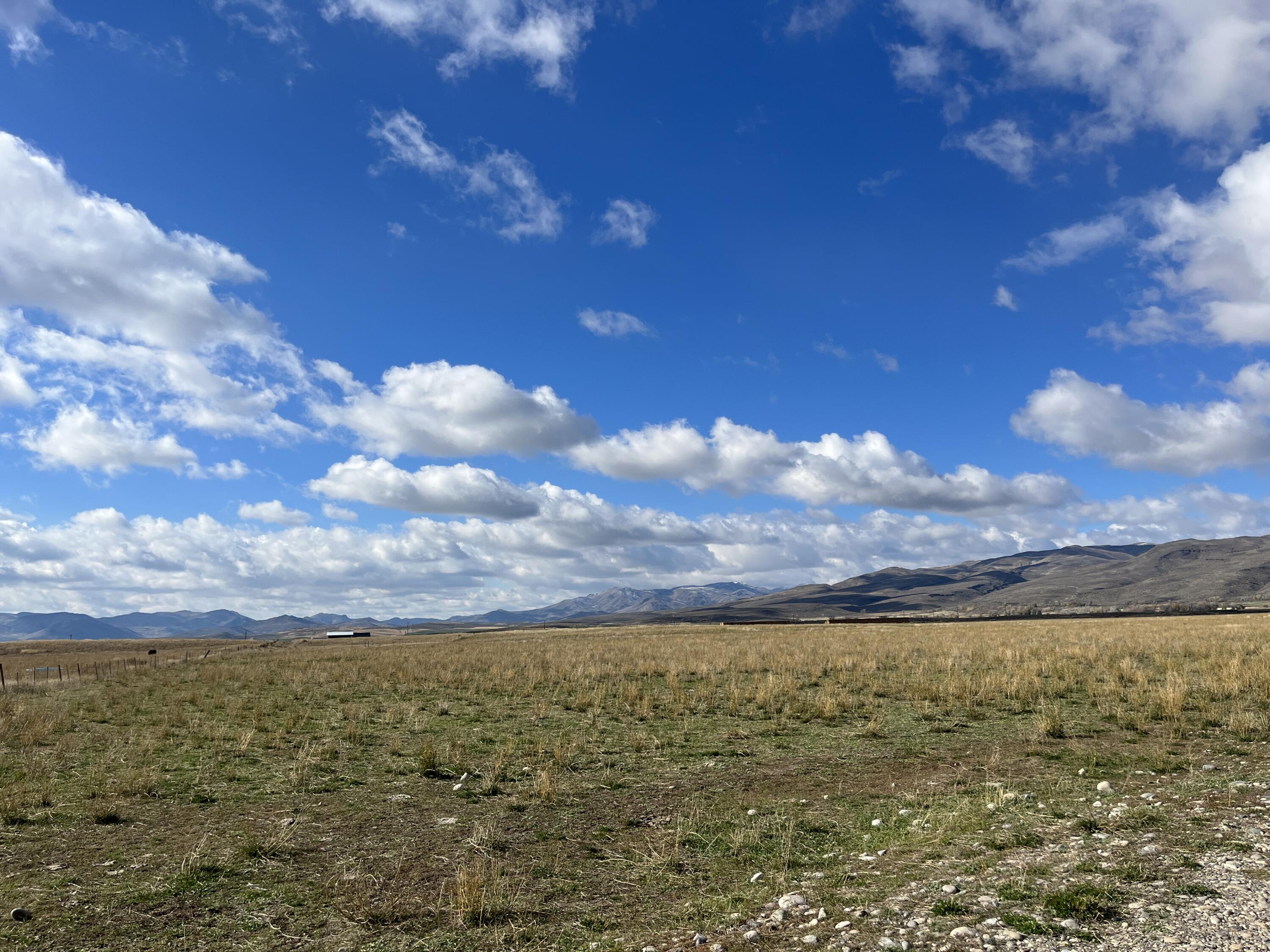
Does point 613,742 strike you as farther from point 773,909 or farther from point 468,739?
point 773,909

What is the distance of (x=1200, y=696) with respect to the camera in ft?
57.2

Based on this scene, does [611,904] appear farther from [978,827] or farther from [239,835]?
[239,835]

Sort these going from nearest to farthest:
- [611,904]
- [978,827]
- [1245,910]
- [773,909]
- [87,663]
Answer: [1245,910] < [773,909] < [611,904] < [978,827] < [87,663]

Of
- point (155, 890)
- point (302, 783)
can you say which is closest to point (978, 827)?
point (155, 890)

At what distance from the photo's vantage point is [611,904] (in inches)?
295

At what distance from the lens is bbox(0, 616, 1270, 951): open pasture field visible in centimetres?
669

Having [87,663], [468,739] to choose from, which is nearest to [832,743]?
[468,739]

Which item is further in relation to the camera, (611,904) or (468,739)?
(468,739)

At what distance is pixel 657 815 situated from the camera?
1059cm

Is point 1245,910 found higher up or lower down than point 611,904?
higher up

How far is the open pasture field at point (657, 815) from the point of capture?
6.69 m

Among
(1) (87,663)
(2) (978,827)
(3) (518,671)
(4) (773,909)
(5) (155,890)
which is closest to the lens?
(4) (773,909)

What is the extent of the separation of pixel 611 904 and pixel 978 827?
15.2 ft

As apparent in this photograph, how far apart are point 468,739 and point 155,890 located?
889 centimetres
